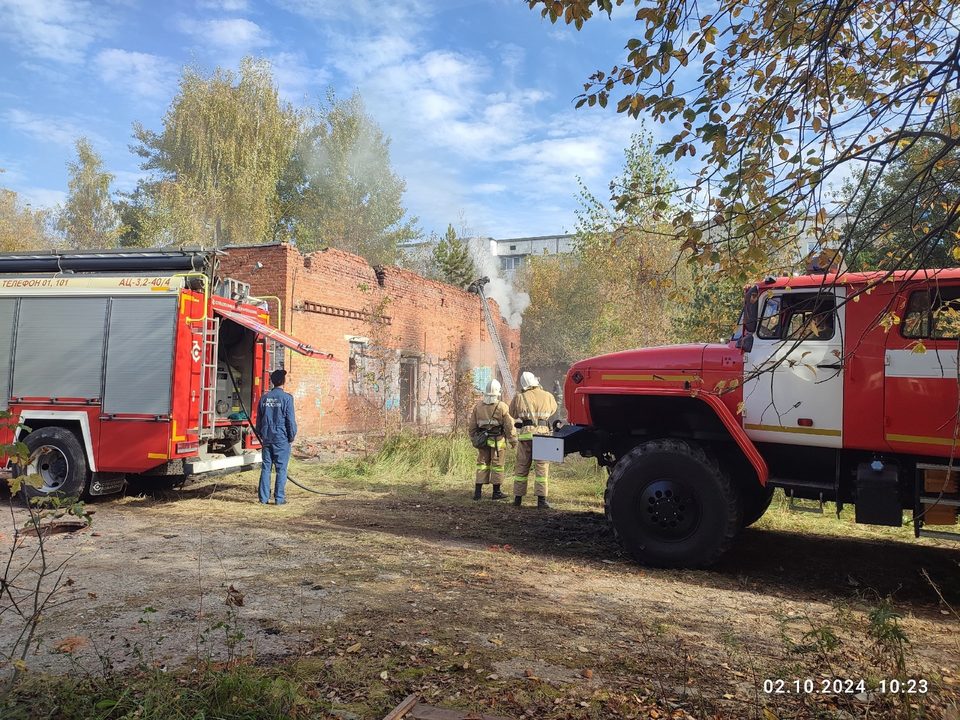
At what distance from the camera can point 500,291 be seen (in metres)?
33.5

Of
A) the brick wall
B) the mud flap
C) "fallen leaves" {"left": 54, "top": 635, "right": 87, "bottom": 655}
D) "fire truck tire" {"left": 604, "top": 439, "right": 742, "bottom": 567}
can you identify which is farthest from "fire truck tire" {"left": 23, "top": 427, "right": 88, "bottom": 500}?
"fire truck tire" {"left": 604, "top": 439, "right": 742, "bottom": 567}

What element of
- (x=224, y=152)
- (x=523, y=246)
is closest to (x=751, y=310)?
(x=224, y=152)

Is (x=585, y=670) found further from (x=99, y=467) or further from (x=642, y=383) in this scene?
(x=99, y=467)

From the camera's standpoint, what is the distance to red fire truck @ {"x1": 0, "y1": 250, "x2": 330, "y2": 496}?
7.75 m

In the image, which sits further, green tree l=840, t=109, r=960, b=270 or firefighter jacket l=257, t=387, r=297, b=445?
firefighter jacket l=257, t=387, r=297, b=445

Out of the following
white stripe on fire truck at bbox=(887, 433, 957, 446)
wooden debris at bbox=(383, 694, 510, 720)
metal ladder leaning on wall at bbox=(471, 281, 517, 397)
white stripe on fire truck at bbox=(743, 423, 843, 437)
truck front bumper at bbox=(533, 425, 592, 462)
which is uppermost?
metal ladder leaning on wall at bbox=(471, 281, 517, 397)

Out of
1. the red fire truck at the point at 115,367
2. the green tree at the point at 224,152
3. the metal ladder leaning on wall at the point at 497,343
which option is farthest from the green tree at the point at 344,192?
the red fire truck at the point at 115,367

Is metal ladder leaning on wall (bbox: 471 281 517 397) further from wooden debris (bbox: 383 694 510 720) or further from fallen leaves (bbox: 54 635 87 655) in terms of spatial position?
wooden debris (bbox: 383 694 510 720)

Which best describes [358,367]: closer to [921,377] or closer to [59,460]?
[59,460]

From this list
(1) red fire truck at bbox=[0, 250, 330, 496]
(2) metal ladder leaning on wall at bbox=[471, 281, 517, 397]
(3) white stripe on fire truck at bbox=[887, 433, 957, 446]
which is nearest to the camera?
→ (3) white stripe on fire truck at bbox=[887, 433, 957, 446]

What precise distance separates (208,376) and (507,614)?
Answer: 5.64 metres

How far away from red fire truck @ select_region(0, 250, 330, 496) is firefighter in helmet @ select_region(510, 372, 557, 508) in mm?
3761

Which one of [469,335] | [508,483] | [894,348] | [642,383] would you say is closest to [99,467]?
[508,483]

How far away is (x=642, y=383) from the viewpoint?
5879 mm
